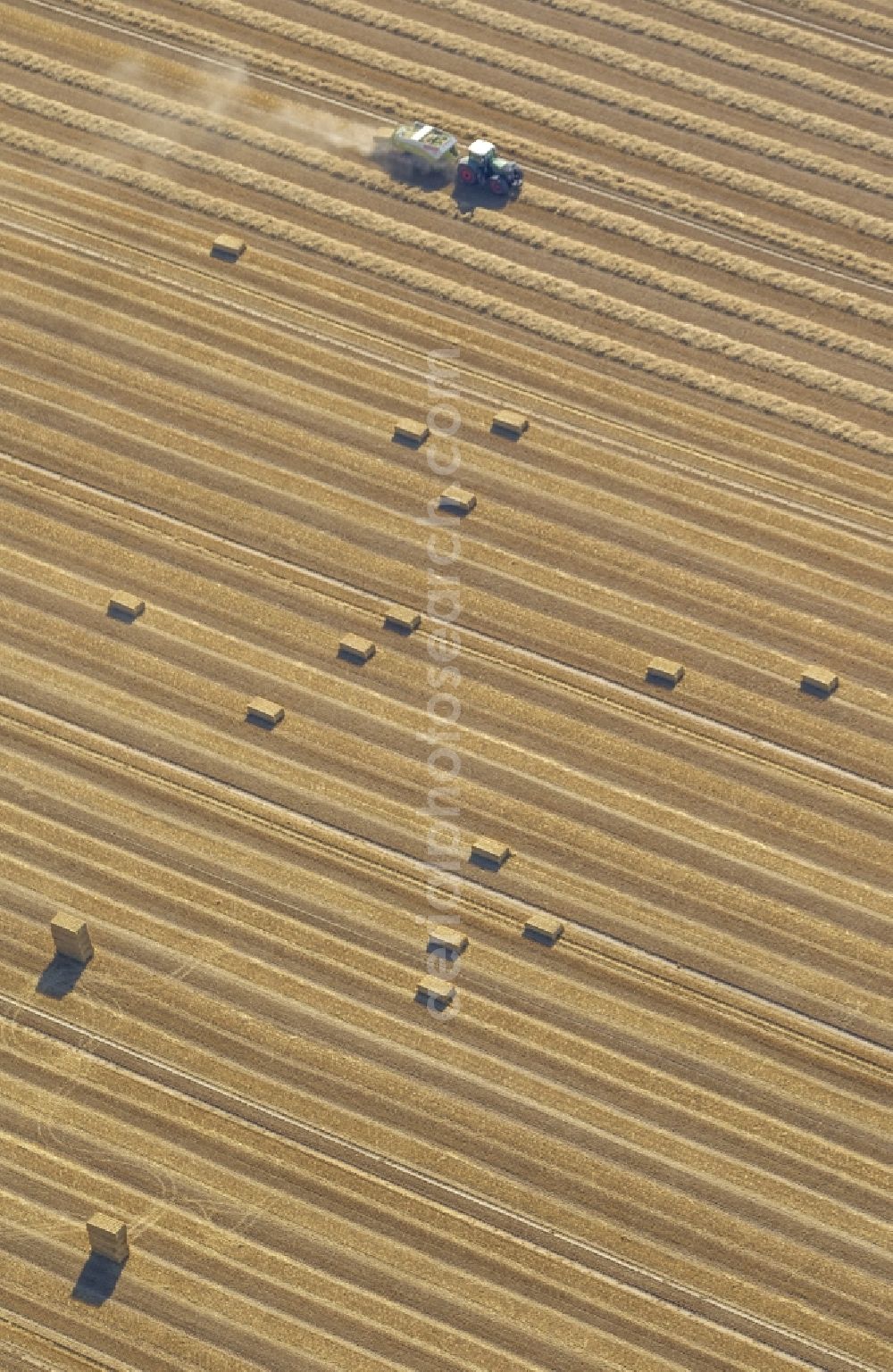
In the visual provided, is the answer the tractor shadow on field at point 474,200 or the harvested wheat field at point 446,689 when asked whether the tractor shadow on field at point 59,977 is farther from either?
the tractor shadow on field at point 474,200

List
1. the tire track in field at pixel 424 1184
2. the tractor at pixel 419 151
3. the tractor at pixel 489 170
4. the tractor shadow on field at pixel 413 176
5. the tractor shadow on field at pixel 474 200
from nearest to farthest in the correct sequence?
1. the tire track in field at pixel 424 1184
2. the tractor at pixel 489 170
3. the tractor at pixel 419 151
4. the tractor shadow on field at pixel 474 200
5. the tractor shadow on field at pixel 413 176

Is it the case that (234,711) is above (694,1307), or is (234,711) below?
above

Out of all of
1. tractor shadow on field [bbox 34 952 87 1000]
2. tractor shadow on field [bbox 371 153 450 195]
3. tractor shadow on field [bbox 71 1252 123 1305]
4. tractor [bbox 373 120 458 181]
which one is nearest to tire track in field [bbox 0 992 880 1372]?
tractor shadow on field [bbox 34 952 87 1000]

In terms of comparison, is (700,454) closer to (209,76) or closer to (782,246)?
(782,246)

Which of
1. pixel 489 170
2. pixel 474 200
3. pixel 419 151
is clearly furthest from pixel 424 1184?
pixel 419 151

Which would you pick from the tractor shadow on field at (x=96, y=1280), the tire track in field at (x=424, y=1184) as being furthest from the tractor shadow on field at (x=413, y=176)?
the tractor shadow on field at (x=96, y=1280)

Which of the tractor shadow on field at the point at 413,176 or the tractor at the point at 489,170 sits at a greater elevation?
the tractor at the point at 489,170

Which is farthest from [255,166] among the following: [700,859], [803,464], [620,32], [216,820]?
[700,859]
